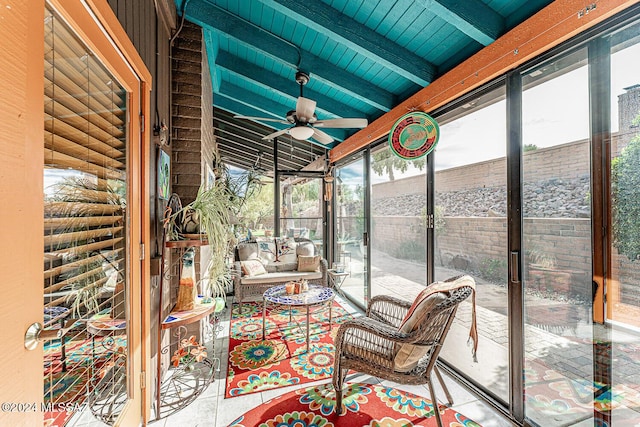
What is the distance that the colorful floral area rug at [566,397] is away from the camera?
1.41 m

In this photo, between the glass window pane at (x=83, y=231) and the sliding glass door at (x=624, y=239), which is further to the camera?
the sliding glass door at (x=624, y=239)

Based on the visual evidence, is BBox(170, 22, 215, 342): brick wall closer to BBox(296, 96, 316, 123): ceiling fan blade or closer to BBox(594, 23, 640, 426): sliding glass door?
BBox(296, 96, 316, 123): ceiling fan blade

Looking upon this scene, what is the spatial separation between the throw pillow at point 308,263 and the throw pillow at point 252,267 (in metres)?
0.62

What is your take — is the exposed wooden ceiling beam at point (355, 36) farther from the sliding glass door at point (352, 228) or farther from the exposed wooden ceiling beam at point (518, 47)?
the sliding glass door at point (352, 228)

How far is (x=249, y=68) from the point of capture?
359cm

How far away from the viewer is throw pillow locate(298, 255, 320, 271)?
4.77m

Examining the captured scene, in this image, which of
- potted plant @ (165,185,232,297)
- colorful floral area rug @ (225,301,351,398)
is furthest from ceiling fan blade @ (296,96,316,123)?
→ colorful floral area rug @ (225,301,351,398)

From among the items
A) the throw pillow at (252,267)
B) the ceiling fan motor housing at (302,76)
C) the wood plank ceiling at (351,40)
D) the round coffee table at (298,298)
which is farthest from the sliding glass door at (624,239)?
→ the throw pillow at (252,267)

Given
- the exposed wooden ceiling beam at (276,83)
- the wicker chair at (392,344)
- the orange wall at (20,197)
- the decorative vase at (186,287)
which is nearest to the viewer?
the orange wall at (20,197)

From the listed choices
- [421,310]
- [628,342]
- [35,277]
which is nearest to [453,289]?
[421,310]

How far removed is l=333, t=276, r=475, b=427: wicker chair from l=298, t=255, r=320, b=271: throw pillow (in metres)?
2.70

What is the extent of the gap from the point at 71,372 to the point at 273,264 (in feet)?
12.2

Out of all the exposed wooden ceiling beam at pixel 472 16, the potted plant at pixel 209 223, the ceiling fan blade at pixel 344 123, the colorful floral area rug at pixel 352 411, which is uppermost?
the exposed wooden ceiling beam at pixel 472 16

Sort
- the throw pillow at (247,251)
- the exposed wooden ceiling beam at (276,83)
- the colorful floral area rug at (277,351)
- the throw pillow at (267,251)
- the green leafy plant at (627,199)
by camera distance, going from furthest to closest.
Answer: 1. the throw pillow at (267,251)
2. the throw pillow at (247,251)
3. the exposed wooden ceiling beam at (276,83)
4. the colorful floral area rug at (277,351)
5. the green leafy plant at (627,199)
